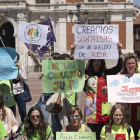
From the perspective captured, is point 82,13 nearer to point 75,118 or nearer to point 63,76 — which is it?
point 63,76

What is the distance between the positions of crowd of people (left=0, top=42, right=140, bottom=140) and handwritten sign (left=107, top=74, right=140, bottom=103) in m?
0.11

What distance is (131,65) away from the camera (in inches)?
170

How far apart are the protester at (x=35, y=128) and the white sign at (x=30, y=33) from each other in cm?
253

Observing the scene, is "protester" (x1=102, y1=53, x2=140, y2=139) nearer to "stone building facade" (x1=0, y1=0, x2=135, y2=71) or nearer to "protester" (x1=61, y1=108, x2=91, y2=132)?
"protester" (x1=61, y1=108, x2=91, y2=132)

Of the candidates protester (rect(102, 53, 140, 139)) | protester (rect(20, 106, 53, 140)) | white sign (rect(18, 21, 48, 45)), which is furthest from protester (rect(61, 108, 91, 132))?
white sign (rect(18, 21, 48, 45))

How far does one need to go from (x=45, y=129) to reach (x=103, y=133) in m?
0.88

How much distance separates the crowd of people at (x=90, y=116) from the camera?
155 inches

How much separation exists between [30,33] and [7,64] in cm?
130

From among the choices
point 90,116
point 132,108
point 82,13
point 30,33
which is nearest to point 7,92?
point 30,33

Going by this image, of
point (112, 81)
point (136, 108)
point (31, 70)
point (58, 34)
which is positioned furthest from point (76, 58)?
point (58, 34)

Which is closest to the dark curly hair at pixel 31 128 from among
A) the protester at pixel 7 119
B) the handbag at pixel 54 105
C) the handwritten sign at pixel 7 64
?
the protester at pixel 7 119

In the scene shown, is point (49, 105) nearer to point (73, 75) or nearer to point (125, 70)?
point (73, 75)

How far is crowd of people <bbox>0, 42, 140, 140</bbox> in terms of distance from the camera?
12.9ft

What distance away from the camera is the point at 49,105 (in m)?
4.58
